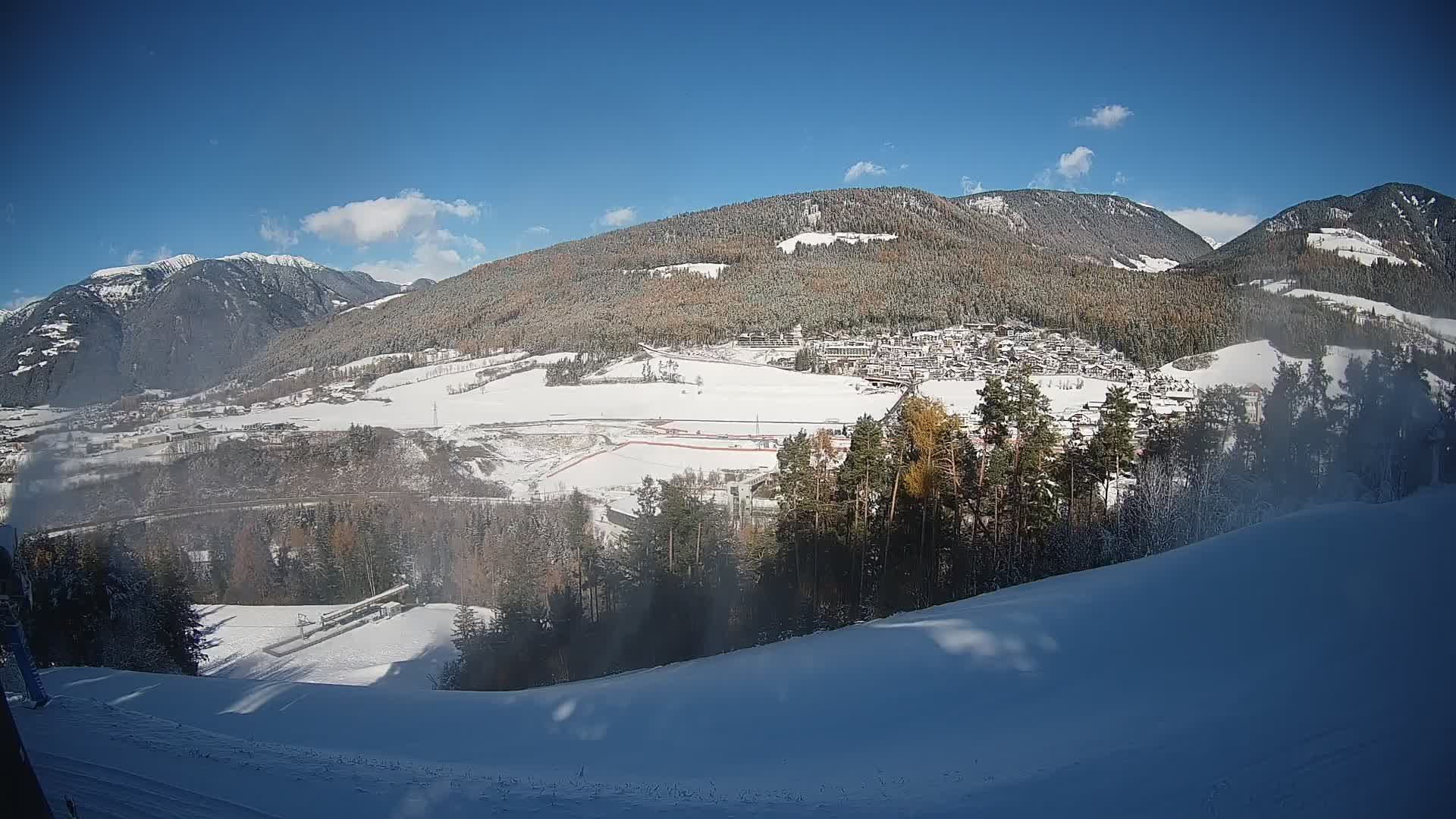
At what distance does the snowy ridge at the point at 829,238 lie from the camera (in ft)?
200

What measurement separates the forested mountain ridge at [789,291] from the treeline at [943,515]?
9.36 metres

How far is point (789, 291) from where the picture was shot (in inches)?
1945

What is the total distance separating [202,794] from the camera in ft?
15.5

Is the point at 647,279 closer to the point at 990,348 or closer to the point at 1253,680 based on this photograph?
the point at 990,348

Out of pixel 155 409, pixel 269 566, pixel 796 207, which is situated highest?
pixel 796 207

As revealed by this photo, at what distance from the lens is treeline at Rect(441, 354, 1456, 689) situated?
551 inches

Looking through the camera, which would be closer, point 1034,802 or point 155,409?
point 1034,802

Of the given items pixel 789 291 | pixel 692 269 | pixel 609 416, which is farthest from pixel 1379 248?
pixel 692 269

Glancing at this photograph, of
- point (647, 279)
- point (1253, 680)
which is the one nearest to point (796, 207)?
point (647, 279)

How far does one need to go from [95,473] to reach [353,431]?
8.53 m

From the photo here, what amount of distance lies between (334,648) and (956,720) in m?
19.7

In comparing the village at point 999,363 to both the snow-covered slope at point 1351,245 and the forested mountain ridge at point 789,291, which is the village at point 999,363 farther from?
the snow-covered slope at point 1351,245

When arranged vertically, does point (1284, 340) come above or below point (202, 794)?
above

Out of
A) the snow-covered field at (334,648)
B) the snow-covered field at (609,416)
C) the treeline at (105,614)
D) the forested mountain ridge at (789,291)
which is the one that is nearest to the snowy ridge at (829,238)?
the forested mountain ridge at (789,291)
